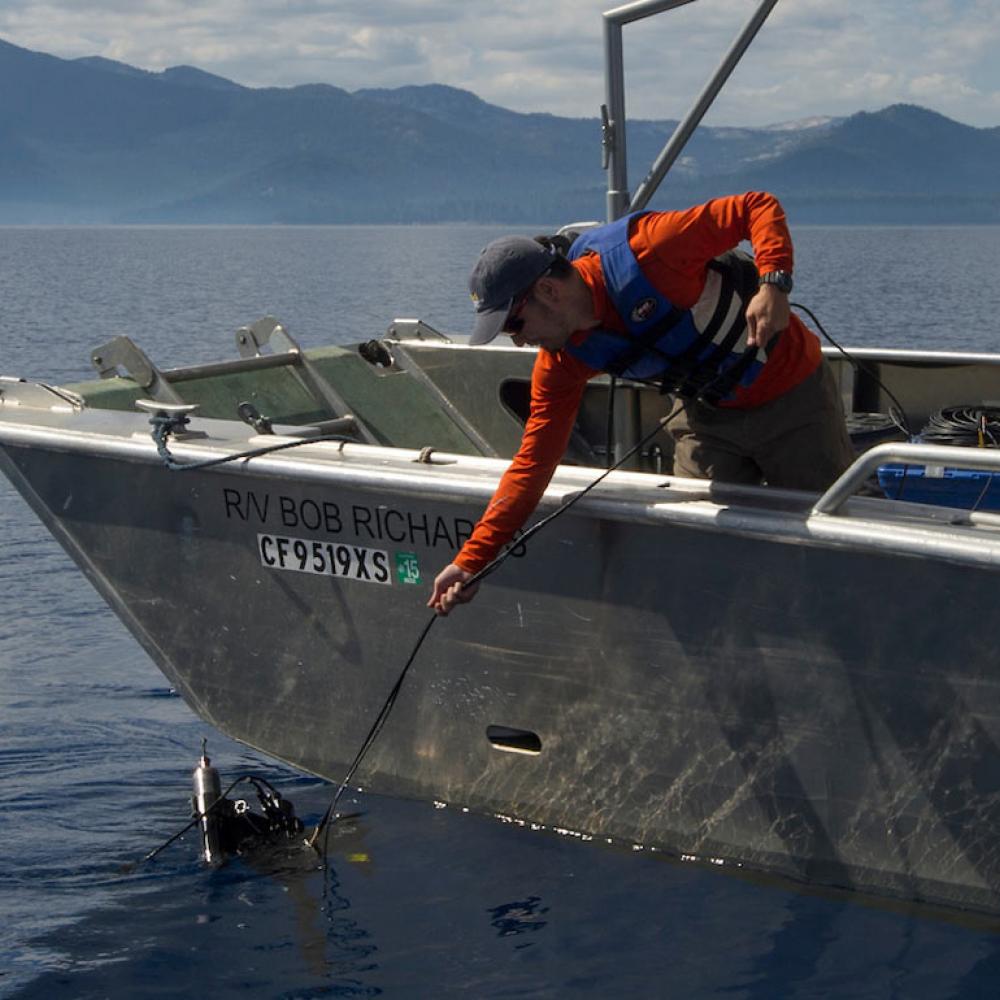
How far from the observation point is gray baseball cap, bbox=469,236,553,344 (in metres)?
4.19

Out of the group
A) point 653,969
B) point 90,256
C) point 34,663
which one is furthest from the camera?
point 90,256

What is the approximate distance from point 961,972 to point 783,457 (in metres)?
1.48

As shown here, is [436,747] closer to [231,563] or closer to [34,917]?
[231,563]

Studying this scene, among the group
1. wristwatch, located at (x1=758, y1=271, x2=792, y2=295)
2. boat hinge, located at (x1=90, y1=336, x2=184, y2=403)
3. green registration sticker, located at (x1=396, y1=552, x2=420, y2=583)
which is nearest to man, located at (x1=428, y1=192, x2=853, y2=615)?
wristwatch, located at (x1=758, y1=271, x2=792, y2=295)

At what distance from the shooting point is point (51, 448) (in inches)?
216

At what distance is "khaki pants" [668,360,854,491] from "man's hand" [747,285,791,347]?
25.2 inches

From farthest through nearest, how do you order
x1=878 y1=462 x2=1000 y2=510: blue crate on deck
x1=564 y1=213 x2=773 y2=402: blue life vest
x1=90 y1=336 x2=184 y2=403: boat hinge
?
1. x1=90 y1=336 x2=184 y2=403: boat hinge
2. x1=878 y1=462 x2=1000 y2=510: blue crate on deck
3. x1=564 y1=213 x2=773 y2=402: blue life vest

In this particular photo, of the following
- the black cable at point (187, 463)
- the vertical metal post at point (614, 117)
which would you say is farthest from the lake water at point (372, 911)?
the vertical metal post at point (614, 117)

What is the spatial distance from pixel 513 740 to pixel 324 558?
31.8 inches

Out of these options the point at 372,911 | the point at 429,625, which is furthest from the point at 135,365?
the point at 372,911

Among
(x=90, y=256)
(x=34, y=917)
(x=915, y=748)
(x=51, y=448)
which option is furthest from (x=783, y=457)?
(x=90, y=256)

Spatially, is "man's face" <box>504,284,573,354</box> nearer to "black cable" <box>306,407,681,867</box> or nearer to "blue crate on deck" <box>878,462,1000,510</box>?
"black cable" <box>306,407,681,867</box>

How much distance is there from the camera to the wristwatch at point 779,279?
4.03 m

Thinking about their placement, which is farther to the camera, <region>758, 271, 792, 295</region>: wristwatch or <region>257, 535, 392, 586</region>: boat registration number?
<region>257, 535, 392, 586</region>: boat registration number
